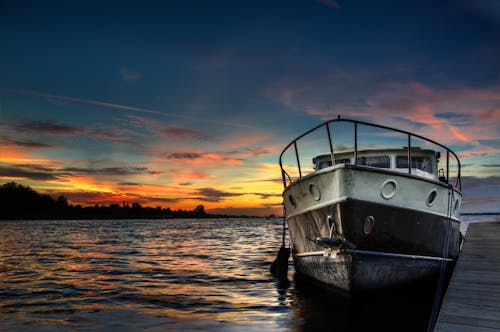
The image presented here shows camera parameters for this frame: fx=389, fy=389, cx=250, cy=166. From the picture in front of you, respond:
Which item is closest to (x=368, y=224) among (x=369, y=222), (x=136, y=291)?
(x=369, y=222)

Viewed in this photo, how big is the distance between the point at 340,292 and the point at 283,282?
3.95 m

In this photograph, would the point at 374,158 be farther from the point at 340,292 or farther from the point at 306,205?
the point at 340,292

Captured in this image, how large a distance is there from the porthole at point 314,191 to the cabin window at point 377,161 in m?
2.91

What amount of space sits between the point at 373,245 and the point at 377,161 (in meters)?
3.53

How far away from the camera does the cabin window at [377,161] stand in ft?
35.4

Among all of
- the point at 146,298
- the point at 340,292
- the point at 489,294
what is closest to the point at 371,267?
the point at 340,292

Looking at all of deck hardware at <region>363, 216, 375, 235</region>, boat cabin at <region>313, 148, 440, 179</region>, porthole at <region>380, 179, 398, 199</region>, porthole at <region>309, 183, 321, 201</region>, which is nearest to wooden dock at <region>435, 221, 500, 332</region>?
deck hardware at <region>363, 216, 375, 235</region>

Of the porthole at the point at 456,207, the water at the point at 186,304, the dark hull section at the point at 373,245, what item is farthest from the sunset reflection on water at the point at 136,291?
the porthole at the point at 456,207

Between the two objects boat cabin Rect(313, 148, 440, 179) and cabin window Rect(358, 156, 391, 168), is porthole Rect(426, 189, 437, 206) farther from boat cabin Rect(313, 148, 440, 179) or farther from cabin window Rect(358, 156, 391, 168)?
cabin window Rect(358, 156, 391, 168)

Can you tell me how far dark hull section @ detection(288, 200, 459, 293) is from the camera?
783 centimetres

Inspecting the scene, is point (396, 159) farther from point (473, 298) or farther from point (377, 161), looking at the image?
point (473, 298)

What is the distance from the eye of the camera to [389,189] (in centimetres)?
797

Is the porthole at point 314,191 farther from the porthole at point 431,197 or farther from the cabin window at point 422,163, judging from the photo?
the cabin window at point 422,163

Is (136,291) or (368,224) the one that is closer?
(368,224)
